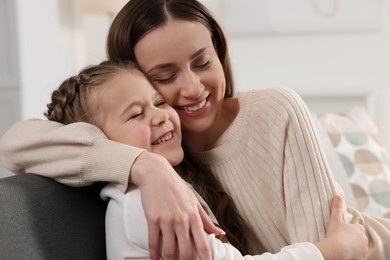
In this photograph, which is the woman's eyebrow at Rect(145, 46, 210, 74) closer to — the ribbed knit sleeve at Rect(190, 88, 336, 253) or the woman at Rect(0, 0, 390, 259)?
the woman at Rect(0, 0, 390, 259)

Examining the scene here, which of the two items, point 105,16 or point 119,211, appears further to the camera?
point 105,16

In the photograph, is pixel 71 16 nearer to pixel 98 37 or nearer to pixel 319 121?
pixel 98 37

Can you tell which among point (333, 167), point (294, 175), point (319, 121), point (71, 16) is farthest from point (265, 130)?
A: point (71, 16)

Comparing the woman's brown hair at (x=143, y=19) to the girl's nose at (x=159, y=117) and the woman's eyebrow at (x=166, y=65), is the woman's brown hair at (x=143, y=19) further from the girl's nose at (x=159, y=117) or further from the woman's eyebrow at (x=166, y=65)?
the girl's nose at (x=159, y=117)

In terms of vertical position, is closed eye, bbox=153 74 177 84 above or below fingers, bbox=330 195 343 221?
above

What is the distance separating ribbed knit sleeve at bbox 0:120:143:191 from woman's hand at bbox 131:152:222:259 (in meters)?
0.08

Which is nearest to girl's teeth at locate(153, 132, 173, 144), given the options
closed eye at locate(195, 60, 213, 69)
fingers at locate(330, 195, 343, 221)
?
closed eye at locate(195, 60, 213, 69)

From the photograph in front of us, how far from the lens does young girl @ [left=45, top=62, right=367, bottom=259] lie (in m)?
1.25

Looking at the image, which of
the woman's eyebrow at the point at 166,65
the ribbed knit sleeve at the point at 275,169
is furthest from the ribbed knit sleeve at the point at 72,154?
the ribbed knit sleeve at the point at 275,169

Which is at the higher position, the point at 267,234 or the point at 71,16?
the point at 71,16

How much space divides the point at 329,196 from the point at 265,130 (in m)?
0.22

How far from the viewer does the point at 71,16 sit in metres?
3.76

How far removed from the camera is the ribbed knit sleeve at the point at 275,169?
56.4 inches

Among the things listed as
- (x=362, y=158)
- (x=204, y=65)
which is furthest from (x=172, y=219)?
(x=362, y=158)
